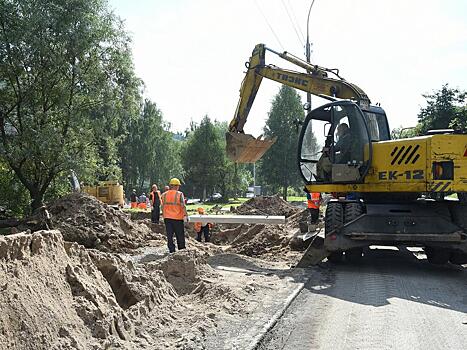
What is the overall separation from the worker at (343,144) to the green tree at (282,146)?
150ft

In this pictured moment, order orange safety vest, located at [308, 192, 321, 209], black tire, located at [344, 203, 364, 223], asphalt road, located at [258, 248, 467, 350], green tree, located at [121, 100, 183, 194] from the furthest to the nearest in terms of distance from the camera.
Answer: green tree, located at [121, 100, 183, 194] < orange safety vest, located at [308, 192, 321, 209] < black tire, located at [344, 203, 364, 223] < asphalt road, located at [258, 248, 467, 350]

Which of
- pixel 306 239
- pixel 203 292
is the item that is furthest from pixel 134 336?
pixel 306 239

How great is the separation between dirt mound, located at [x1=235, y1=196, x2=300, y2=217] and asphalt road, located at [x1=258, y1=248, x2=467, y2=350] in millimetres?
12306

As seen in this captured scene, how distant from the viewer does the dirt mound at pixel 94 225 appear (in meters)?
12.9

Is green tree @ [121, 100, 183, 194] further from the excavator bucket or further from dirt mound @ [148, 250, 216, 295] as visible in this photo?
dirt mound @ [148, 250, 216, 295]

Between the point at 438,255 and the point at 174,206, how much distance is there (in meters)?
5.37

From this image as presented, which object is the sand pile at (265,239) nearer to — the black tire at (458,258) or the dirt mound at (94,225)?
the dirt mound at (94,225)

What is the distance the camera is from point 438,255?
1022cm

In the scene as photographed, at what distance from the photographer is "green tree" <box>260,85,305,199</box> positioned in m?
57.8

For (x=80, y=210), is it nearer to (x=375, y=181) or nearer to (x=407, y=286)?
(x=375, y=181)

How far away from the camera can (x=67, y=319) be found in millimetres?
4738

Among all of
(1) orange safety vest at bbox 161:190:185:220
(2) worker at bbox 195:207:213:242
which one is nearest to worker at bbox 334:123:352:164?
(1) orange safety vest at bbox 161:190:185:220

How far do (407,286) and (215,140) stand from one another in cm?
5077

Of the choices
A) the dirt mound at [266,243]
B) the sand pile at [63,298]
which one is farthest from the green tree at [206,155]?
the sand pile at [63,298]
